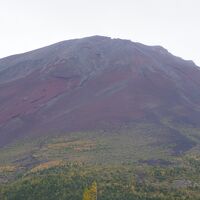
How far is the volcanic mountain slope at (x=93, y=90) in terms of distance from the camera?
3190 inches

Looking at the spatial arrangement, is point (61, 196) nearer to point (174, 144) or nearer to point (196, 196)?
point (196, 196)

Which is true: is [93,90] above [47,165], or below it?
above

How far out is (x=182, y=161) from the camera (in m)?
54.9

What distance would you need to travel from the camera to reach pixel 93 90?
93.3 m

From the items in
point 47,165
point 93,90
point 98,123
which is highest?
point 93,90

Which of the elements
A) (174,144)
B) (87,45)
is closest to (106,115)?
(174,144)

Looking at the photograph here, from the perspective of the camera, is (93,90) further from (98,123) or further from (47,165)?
(47,165)

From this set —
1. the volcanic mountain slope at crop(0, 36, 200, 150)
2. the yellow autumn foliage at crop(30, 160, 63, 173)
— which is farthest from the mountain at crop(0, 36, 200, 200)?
the volcanic mountain slope at crop(0, 36, 200, 150)

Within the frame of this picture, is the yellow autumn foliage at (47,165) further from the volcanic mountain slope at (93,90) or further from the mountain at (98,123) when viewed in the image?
the volcanic mountain slope at (93,90)

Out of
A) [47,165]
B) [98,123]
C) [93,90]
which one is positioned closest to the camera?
[47,165]

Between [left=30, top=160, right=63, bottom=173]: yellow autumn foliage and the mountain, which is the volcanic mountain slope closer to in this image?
the mountain

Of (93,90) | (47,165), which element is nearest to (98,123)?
(93,90)

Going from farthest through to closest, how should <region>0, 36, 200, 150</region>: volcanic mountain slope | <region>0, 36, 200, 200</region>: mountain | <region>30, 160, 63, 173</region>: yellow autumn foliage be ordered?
<region>0, 36, 200, 150</region>: volcanic mountain slope → <region>30, 160, 63, 173</region>: yellow autumn foliage → <region>0, 36, 200, 200</region>: mountain

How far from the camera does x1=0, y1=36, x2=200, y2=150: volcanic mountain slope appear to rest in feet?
266
